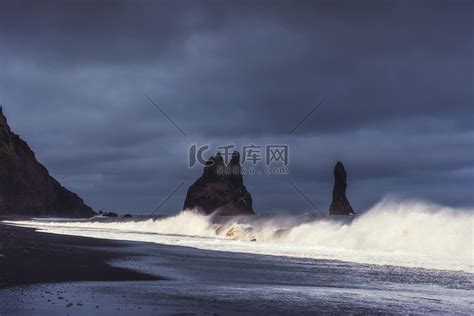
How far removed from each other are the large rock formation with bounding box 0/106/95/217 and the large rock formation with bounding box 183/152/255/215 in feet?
133

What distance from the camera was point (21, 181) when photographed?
130m

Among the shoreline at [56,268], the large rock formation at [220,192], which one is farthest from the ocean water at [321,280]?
the large rock formation at [220,192]

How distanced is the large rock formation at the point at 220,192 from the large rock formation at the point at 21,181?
40481 mm

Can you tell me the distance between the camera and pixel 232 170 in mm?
164750

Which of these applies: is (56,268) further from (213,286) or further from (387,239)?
(387,239)

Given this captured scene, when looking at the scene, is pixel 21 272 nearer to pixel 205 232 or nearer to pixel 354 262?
pixel 354 262

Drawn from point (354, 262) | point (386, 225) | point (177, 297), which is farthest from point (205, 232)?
point (177, 297)

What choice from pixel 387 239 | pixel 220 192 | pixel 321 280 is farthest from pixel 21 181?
pixel 321 280

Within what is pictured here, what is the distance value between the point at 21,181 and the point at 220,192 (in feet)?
180

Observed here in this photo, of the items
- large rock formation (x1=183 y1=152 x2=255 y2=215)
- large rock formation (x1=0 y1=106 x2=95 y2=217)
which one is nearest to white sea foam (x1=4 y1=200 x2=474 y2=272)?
large rock formation (x1=0 y1=106 x2=95 y2=217)

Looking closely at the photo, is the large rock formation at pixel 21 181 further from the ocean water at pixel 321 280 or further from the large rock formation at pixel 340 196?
the ocean water at pixel 321 280

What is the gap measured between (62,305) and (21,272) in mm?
5737

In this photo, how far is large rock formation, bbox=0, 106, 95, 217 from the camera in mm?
120625

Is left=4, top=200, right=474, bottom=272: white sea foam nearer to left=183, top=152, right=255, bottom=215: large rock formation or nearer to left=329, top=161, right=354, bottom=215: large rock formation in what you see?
left=329, top=161, right=354, bottom=215: large rock formation
